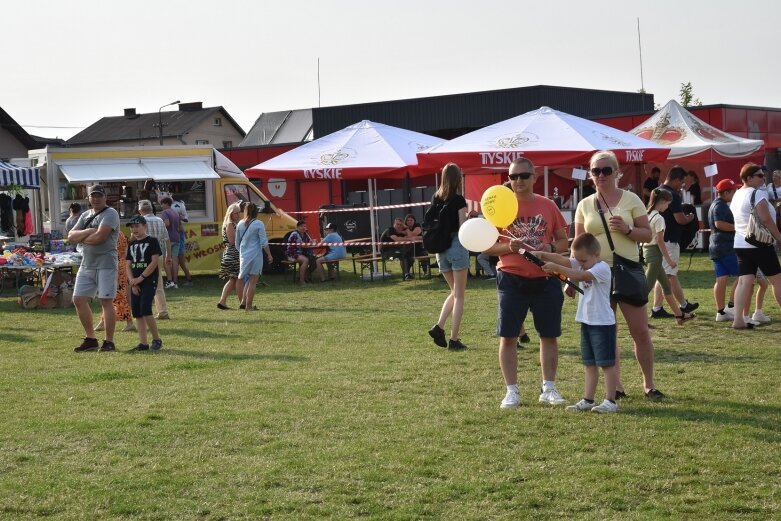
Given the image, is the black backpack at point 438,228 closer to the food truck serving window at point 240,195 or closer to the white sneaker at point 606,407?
the white sneaker at point 606,407

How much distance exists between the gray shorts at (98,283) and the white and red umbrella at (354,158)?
9.80 metres

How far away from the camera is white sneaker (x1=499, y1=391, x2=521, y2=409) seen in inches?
310

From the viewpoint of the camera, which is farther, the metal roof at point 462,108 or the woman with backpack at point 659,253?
the metal roof at point 462,108

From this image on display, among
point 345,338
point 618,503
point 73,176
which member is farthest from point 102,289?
point 73,176

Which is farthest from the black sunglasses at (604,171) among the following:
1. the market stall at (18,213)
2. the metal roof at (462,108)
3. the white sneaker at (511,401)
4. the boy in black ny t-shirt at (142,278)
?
the metal roof at (462,108)

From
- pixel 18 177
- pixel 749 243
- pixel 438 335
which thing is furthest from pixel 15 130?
pixel 749 243

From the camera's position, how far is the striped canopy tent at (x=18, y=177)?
2142 centimetres

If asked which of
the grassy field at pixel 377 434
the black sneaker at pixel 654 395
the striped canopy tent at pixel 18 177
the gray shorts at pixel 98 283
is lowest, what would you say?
the grassy field at pixel 377 434

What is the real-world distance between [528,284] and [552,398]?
843 mm

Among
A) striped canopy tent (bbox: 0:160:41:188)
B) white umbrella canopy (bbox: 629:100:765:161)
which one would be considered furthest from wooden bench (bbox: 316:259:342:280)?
white umbrella canopy (bbox: 629:100:765:161)

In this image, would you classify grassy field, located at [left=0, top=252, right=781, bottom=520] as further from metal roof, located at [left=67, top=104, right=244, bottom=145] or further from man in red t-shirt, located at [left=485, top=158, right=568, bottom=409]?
metal roof, located at [left=67, top=104, right=244, bottom=145]

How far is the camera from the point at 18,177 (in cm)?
2166

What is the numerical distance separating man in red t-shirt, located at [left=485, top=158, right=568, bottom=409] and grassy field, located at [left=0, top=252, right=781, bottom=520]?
1.24 ft

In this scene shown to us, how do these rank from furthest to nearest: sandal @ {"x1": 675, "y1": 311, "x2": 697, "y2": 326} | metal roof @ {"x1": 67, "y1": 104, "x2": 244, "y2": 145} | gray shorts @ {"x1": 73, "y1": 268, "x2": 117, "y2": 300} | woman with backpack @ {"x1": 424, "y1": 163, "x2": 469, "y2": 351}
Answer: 1. metal roof @ {"x1": 67, "y1": 104, "x2": 244, "y2": 145}
2. sandal @ {"x1": 675, "y1": 311, "x2": 697, "y2": 326}
3. gray shorts @ {"x1": 73, "y1": 268, "x2": 117, "y2": 300}
4. woman with backpack @ {"x1": 424, "y1": 163, "x2": 469, "y2": 351}
